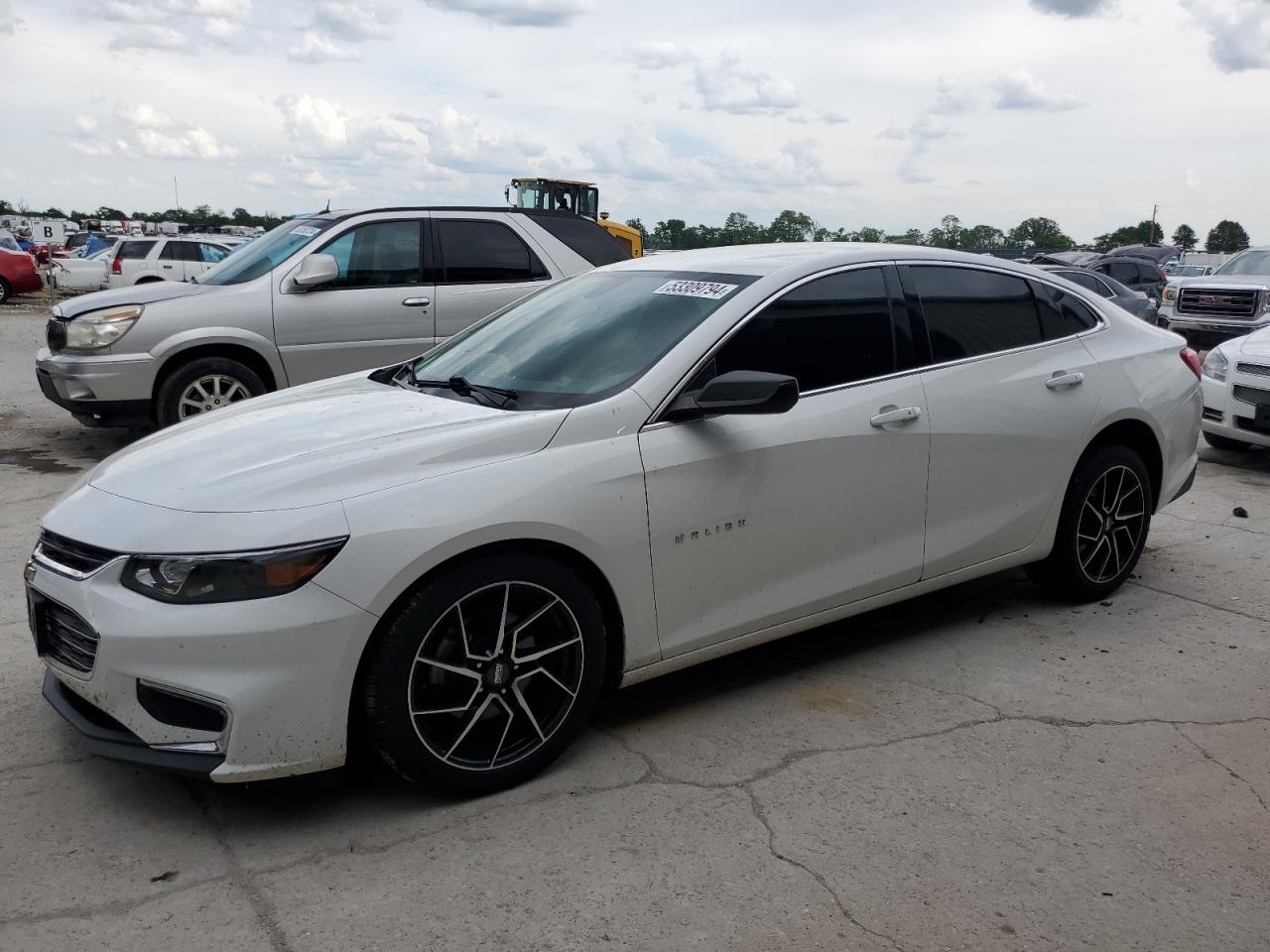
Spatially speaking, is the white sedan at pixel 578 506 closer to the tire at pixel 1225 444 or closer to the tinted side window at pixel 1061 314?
the tinted side window at pixel 1061 314

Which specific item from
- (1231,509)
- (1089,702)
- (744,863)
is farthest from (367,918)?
(1231,509)

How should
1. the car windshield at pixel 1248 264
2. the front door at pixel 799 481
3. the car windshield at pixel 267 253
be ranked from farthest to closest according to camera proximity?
the car windshield at pixel 1248 264 < the car windshield at pixel 267 253 < the front door at pixel 799 481

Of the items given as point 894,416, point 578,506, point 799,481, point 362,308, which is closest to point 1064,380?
point 894,416

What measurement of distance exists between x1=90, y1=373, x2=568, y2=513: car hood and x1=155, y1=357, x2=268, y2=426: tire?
4363 millimetres

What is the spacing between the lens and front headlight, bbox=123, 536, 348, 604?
2938mm

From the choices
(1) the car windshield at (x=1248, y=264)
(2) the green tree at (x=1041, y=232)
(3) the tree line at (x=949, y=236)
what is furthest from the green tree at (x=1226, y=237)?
(1) the car windshield at (x=1248, y=264)

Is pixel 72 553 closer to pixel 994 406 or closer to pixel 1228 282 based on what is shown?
pixel 994 406

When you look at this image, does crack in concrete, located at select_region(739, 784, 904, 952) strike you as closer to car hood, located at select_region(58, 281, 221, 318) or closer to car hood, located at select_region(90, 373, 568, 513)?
car hood, located at select_region(90, 373, 568, 513)

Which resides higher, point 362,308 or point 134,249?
point 134,249

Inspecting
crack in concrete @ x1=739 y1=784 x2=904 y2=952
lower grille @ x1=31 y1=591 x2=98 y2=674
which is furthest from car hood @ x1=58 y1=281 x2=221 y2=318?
crack in concrete @ x1=739 y1=784 x2=904 y2=952

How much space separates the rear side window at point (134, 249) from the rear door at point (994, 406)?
23.6 metres

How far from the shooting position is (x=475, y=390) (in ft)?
12.9

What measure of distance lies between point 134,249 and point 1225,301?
2166 centimetres

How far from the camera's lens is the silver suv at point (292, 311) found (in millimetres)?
7973
